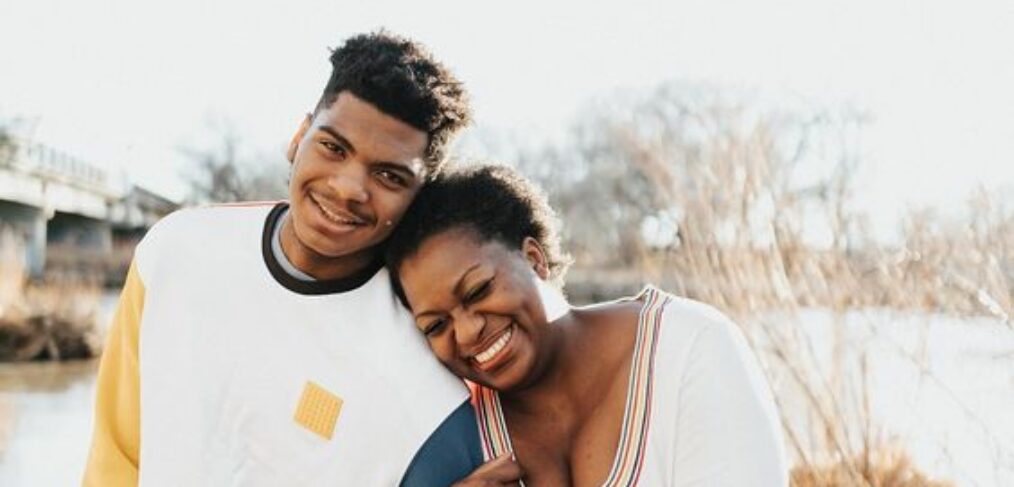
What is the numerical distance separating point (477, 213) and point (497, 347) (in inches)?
9.7

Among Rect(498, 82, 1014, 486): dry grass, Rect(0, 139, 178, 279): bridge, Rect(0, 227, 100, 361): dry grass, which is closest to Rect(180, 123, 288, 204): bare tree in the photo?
Rect(0, 139, 178, 279): bridge

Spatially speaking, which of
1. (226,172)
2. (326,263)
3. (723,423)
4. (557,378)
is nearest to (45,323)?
(326,263)

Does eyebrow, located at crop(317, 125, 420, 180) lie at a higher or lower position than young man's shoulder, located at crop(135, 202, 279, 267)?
higher

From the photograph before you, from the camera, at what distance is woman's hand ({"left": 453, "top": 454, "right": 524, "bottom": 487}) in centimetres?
218

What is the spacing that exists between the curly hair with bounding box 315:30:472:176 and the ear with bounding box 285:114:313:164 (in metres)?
0.06

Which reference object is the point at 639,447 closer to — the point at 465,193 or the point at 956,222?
the point at 465,193

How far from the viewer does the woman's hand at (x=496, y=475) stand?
2.18m

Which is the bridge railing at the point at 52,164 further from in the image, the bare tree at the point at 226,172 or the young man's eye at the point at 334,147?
the young man's eye at the point at 334,147

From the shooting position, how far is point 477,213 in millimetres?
2303

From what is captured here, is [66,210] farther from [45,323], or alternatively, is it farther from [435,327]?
[435,327]

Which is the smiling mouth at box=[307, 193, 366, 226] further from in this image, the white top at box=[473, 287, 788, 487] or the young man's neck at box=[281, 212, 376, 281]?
the white top at box=[473, 287, 788, 487]

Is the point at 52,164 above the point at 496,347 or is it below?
below

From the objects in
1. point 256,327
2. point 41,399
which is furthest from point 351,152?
point 41,399

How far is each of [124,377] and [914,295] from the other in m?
2.51
